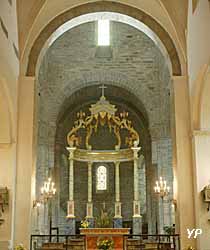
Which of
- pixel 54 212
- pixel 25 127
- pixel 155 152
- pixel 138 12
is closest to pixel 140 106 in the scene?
pixel 155 152

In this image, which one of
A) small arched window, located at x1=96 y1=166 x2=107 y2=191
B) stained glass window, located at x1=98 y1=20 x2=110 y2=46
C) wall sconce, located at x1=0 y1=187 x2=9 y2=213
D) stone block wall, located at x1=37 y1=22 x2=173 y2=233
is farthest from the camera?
small arched window, located at x1=96 y1=166 x2=107 y2=191

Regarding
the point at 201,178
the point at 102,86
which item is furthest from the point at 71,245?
the point at 102,86

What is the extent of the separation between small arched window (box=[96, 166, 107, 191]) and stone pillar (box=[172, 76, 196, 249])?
14.7 metres

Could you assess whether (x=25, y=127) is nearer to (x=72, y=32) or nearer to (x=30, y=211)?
(x=30, y=211)

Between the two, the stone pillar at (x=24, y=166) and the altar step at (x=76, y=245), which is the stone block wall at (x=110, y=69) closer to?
the altar step at (x=76, y=245)

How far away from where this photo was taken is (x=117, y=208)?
2384 cm

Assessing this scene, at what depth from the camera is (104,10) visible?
591 inches

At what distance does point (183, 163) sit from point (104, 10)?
5.49m

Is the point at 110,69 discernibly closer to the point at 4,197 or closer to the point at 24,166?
the point at 24,166

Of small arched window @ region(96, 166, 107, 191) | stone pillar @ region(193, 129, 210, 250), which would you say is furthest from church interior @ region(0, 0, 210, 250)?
small arched window @ region(96, 166, 107, 191)

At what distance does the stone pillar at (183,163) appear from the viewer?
42.3 ft

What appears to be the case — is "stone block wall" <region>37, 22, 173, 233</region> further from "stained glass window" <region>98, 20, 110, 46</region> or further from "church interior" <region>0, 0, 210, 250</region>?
"stained glass window" <region>98, 20, 110, 46</region>

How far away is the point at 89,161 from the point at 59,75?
5408 millimetres

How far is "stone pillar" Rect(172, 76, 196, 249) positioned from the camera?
508 inches
